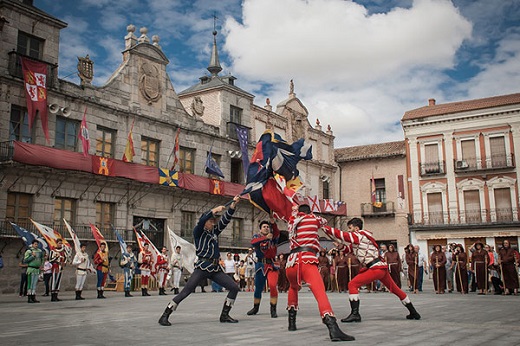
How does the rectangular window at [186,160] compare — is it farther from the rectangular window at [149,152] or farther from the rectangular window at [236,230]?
the rectangular window at [236,230]

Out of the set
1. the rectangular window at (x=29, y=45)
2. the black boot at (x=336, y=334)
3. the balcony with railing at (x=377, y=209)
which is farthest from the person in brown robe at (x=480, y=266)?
the balcony with railing at (x=377, y=209)

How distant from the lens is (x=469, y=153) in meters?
39.1

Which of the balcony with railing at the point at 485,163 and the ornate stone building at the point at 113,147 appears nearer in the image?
the ornate stone building at the point at 113,147

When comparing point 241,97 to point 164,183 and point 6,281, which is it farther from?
point 6,281

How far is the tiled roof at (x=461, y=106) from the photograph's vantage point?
38.5m

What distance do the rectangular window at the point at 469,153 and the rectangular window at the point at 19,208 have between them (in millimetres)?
30025

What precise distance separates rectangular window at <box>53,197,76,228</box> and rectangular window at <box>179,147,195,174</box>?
7.12 meters

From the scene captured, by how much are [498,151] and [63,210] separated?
30214 millimetres

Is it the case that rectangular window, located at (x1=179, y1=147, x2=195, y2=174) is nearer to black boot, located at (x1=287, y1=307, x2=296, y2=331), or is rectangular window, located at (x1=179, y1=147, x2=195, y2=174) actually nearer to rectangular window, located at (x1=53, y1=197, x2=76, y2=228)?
rectangular window, located at (x1=53, y1=197, x2=76, y2=228)

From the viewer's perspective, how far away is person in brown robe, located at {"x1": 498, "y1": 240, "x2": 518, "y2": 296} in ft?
57.9

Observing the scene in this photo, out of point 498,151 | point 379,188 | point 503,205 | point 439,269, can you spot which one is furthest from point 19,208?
point 498,151

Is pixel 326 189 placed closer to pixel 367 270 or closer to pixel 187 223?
pixel 187 223

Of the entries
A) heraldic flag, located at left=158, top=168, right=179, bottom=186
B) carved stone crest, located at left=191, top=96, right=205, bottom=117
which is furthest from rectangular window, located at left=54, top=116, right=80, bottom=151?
carved stone crest, located at left=191, top=96, right=205, bottom=117

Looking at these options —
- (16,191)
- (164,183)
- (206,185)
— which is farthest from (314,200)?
(16,191)
